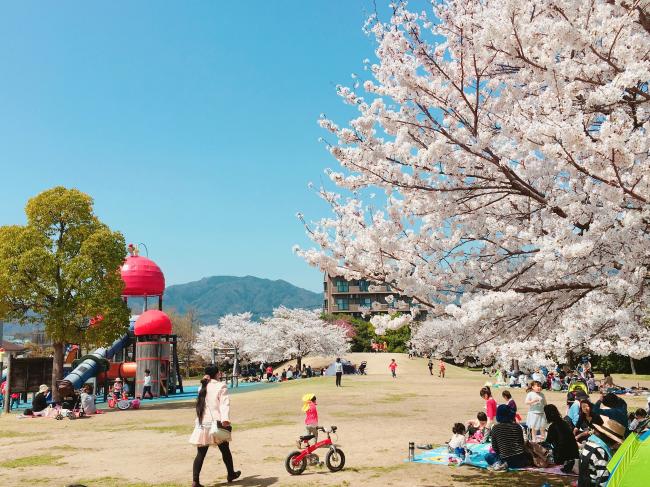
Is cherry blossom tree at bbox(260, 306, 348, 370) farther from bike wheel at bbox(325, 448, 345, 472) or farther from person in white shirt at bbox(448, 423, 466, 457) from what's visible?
bike wheel at bbox(325, 448, 345, 472)

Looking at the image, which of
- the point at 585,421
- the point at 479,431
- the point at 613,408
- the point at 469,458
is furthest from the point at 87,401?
the point at 613,408

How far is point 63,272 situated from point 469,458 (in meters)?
18.0

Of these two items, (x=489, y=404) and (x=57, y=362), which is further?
(x=57, y=362)

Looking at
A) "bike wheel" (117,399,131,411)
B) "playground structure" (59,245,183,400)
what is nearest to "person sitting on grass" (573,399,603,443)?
"bike wheel" (117,399,131,411)

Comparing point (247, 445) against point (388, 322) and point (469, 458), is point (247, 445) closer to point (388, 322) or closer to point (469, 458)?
point (469, 458)

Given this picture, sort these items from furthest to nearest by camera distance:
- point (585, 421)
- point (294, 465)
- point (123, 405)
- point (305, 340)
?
point (305, 340)
point (123, 405)
point (585, 421)
point (294, 465)

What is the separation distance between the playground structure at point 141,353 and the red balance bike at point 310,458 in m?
20.6

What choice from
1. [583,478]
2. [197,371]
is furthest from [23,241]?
[197,371]

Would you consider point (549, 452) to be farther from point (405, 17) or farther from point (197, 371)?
point (197, 371)

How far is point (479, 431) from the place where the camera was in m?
12.5

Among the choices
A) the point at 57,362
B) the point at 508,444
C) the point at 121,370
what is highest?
the point at 57,362

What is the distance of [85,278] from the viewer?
2225 centimetres

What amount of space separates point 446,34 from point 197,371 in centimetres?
6281

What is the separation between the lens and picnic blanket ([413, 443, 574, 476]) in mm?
10188
